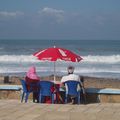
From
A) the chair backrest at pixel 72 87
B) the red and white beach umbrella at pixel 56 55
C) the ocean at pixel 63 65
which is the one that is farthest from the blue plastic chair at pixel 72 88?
the ocean at pixel 63 65

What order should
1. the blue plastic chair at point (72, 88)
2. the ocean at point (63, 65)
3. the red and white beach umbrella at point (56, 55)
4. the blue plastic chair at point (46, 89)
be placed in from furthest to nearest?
the ocean at point (63, 65) → the red and white beach umbrella at point (56, 55) → the blue plastic chair at point (46, 89) → the blue plastic chair at point (72, 88)

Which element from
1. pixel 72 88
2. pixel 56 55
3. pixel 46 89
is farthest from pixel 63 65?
pixel 72 88

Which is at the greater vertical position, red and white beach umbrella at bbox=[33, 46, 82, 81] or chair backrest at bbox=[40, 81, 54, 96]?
red and white beach umbrella at bbox=[33, 46, 82, 81]

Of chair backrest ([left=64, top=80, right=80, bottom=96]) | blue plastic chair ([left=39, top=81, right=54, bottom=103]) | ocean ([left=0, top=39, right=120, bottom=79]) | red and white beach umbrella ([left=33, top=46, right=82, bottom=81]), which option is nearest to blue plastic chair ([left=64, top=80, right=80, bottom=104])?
chair backrest ([left=64, top=80, right=80, bottom=96])

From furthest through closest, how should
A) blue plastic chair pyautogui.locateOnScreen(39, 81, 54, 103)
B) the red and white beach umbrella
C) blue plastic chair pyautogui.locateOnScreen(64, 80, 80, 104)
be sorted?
1. the red and white beach umbrella
2. blue plastic chair pyautogui.locateOnScreen(39, 81, 54, 103)
3. blue plastic chair pyautogui.locateOnScreen(64, 80, 80, 104)

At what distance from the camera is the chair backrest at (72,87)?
37.3ft

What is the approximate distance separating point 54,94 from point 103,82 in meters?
11.2

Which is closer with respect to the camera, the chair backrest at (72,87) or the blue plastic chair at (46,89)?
the chair backrest at (72,87)

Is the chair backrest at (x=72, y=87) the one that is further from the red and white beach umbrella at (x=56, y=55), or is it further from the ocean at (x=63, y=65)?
the ocean at (x=63, y=65)

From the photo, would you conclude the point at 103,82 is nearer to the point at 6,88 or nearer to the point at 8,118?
the point at 6,88

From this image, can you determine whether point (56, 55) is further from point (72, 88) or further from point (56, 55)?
point (72, 88)

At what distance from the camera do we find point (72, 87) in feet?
37.5

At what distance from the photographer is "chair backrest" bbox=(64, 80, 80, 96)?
1138 cm

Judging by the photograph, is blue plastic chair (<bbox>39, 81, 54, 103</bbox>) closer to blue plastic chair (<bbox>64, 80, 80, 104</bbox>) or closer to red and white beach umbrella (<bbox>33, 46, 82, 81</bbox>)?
blue plastic chair (<bbox>64, 80, 80, 104</bbox>)
